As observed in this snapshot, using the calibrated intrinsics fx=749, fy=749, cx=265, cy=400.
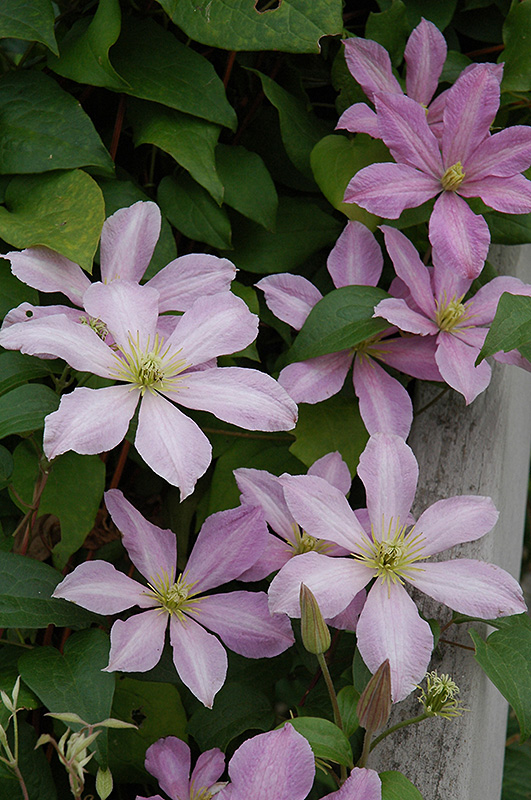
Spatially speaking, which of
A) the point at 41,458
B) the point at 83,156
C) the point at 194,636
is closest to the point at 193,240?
the point at 83,156

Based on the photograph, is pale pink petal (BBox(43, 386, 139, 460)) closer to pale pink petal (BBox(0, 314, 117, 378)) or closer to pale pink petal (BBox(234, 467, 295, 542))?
pale pink petal (BBox(0, 314, 117, 378))

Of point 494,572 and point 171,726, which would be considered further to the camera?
point 171,726

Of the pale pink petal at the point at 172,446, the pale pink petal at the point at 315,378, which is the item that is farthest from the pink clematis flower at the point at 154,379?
the pale pink petal at the point at 315,378

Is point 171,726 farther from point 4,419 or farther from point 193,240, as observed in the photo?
point 193,240

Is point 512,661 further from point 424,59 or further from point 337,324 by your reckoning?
point 424,59

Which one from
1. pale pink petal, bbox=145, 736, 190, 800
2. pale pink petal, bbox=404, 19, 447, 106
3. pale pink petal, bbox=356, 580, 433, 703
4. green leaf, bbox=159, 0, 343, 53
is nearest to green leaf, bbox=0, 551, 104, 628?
pale pink petal, bbox=145, 736, 190, 800

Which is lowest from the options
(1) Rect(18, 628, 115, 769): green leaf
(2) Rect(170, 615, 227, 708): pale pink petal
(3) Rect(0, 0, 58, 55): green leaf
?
(1) Rect(18, 628, 115, 769): green leaf

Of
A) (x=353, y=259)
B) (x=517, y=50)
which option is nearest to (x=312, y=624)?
(x=353, y=259)
